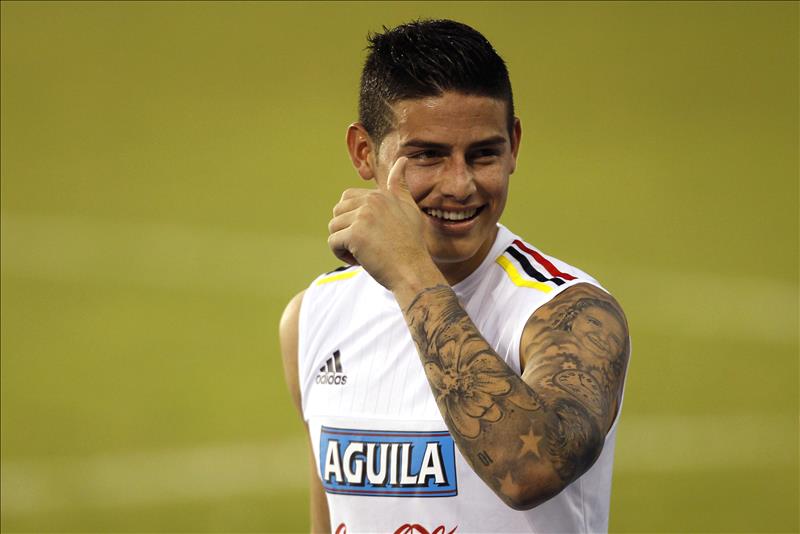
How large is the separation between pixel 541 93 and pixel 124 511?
2965mm

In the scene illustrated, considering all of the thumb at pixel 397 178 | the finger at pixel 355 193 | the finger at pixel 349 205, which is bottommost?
the finger at pixel 349 205

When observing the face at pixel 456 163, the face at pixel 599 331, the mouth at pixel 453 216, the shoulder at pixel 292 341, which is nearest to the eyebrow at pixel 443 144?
the face at pixel 456 163

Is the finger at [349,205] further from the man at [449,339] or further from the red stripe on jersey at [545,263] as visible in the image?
the red stripe on jersey at [545,263]

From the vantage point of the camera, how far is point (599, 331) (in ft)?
5.72

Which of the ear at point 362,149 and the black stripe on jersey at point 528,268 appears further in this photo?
the ear at point 362,149

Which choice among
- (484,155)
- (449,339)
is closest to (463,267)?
(484,155)

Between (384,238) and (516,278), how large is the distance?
0.36 metres

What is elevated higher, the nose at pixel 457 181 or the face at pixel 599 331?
the nose at pixel 457 181

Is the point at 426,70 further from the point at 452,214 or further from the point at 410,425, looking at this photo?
the point at 410,425

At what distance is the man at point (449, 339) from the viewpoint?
1559 millimetres

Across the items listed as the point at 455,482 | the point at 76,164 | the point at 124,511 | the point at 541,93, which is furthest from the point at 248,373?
the point at 455,482

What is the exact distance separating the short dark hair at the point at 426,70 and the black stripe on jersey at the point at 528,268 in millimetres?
241

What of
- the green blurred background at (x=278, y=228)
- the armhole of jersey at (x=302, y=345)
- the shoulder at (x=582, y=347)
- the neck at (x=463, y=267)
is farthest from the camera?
the green blurred background at (x=278, y=228)

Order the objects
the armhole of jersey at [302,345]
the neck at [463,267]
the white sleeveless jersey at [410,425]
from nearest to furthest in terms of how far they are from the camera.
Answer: the white sleeveless jersey at [410,425] → the neck at [463,267] → the armhole of jersey at [302,345]
